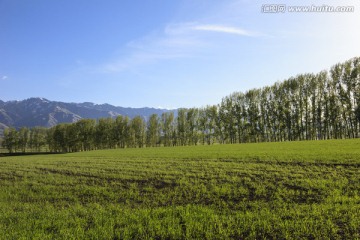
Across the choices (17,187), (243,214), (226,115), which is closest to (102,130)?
(226,115)

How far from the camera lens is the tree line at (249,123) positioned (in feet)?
265

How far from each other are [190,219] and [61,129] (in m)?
149

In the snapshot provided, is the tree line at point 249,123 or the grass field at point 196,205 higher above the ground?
the tree line at point 249,123

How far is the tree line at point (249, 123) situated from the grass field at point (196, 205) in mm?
66505

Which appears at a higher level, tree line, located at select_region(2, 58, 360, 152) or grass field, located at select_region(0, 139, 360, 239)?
tree line, located at select_region(2, 58, 360, 152)

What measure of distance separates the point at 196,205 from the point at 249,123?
3552 inches

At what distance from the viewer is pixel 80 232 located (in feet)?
36.1

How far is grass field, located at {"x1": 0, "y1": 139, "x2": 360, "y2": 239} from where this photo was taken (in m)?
10.5

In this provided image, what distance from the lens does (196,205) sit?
15.0 m

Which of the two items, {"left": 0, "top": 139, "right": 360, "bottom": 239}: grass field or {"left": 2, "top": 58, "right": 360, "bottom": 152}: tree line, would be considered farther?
{"left": 2, "top": 58, "right": 360, "bottom": 152}: tree line

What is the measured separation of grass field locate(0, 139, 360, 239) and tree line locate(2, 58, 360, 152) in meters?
66.5

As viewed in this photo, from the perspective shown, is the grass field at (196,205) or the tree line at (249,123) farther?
the tree line at (249,123)

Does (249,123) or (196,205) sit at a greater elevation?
(249,123)

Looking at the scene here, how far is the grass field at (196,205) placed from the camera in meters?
10.5
